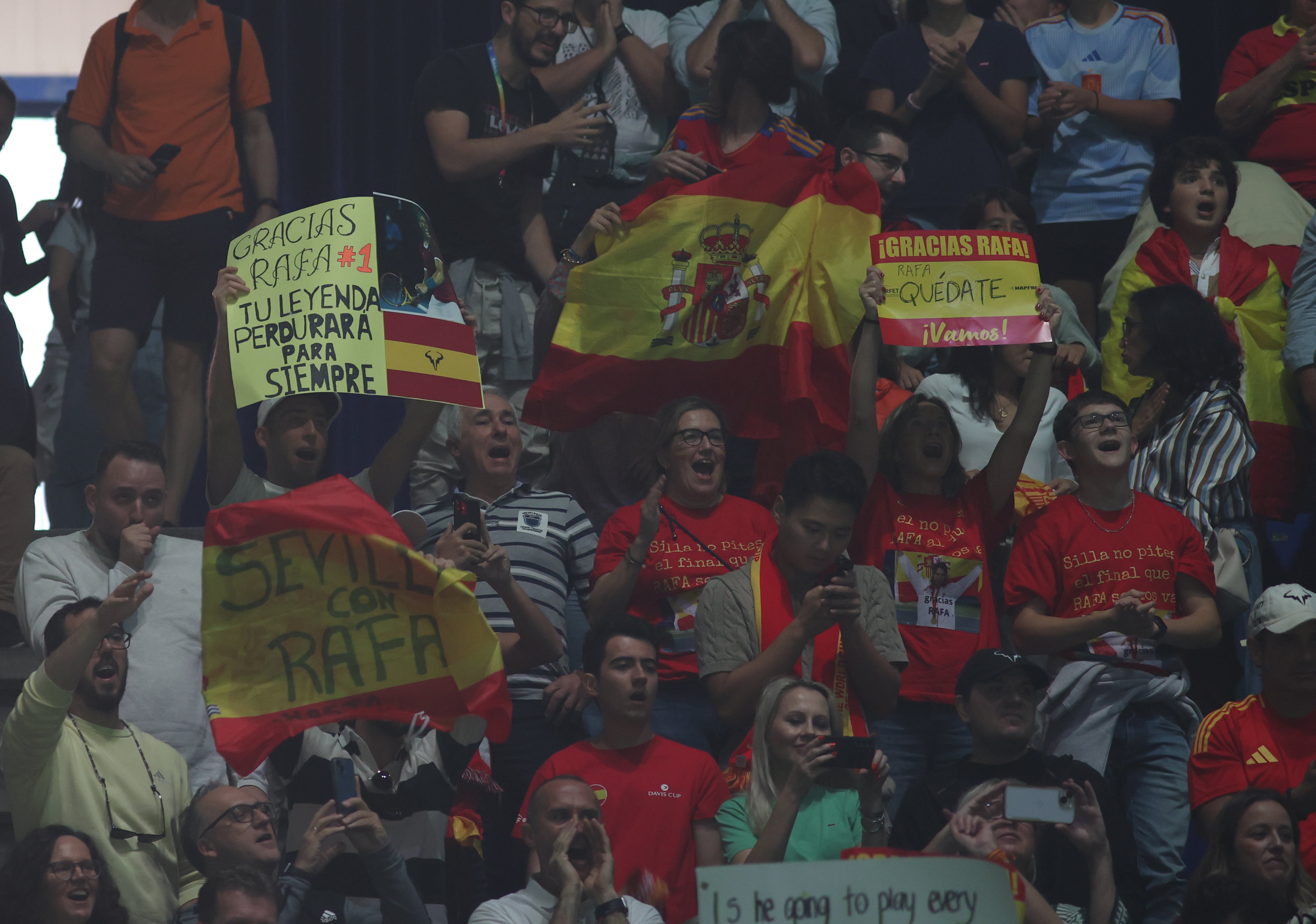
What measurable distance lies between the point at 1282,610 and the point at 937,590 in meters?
1.07

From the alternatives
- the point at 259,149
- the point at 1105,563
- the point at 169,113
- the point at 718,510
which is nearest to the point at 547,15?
the point at 259,149

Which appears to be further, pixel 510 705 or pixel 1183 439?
pixel 1183 439

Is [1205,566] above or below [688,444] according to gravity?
below

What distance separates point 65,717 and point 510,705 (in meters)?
1.43

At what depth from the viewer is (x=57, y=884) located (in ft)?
16.4

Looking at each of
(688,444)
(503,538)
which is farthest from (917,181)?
(503,538)

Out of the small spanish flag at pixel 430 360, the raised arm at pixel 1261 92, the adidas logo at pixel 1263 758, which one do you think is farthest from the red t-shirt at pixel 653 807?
the raised arm at pixel 1261 92

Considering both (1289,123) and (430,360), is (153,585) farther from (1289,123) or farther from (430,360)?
(1289,123)

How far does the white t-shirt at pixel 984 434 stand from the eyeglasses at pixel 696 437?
890 mm

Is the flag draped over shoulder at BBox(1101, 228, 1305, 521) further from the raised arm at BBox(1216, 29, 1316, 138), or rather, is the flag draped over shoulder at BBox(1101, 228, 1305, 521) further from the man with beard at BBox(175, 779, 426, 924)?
the man with beard at BBox(175, 779, 426, 924)

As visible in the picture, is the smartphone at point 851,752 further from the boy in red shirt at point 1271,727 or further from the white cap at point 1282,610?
the white cap at point 1282,610

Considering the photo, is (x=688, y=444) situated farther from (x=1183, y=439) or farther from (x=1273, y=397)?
(x=1273, y=397)

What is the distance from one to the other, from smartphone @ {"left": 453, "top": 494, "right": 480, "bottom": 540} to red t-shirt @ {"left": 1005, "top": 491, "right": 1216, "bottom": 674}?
5.90ft

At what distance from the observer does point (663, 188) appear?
23.0 feet
